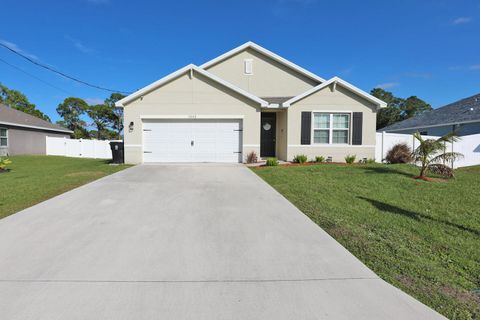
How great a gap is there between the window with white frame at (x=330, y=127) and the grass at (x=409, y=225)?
14.6ft

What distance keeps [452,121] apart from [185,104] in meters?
19.2

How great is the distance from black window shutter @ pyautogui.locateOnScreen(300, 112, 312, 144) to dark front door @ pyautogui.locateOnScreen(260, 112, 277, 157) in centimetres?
215

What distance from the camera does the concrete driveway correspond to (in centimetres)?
216

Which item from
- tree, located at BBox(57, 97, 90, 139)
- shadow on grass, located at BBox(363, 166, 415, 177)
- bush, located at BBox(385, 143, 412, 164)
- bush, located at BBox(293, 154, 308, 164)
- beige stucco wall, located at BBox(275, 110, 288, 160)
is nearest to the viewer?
shadow on grass, located at BBox(363, 166, 415, 177)

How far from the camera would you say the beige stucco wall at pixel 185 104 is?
12.0 meters

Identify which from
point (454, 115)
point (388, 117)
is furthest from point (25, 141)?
Result: point (388, 117)

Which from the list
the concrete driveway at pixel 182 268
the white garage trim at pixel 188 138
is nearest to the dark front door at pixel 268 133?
the white garage trim at pixel 188 138

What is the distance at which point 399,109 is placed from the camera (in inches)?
1784

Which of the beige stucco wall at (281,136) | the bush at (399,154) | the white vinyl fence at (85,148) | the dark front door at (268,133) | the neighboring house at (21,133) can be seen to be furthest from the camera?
the white vinyl fence at (85,148)

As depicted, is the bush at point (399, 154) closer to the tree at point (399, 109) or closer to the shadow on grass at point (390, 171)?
the shadow on grass at point (390, 171)

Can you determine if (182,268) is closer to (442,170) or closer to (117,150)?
(442,170)

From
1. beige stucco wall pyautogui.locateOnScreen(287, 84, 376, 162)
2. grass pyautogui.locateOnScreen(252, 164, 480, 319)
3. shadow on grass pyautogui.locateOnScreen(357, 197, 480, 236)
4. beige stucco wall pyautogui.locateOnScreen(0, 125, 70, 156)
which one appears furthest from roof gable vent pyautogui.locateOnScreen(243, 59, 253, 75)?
beige stucco wall pyautogui.locateOnScreen(0, 125, 70, 156)

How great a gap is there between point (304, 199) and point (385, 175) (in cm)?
427

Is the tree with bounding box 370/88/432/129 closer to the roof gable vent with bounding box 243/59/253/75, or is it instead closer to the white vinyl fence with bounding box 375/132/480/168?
Answer: the white vinyl fence with bounding box 375/132/480/168
